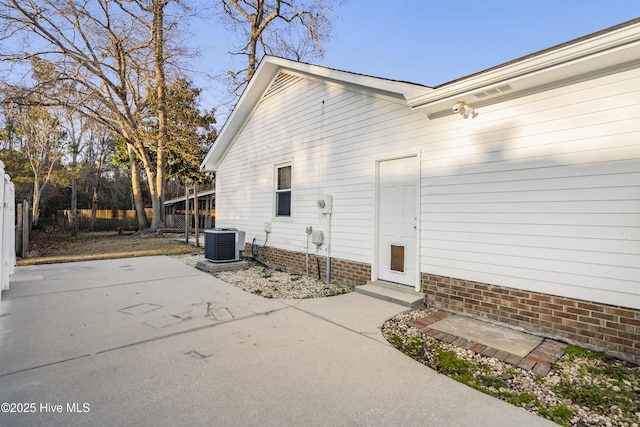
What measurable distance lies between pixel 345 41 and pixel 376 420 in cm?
1532

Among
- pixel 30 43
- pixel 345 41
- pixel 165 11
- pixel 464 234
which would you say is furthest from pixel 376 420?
pixel 165 11

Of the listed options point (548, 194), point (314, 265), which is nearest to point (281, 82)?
point (314, 265)

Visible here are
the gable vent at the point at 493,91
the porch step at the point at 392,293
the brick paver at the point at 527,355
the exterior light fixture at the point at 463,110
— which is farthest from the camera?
the porch step at the point at 392,293

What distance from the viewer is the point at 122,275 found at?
6.57 meters

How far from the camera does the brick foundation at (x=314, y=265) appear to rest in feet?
18.2

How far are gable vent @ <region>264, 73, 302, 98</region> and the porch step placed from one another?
4.93m

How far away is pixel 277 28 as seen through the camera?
16047 millimetres

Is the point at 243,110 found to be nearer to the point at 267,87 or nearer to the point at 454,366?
the point at 267,87

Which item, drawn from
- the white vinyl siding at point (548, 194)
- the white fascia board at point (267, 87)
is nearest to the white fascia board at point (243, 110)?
the white fascia board at point (267, 87)

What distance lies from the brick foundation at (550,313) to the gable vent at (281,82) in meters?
5.49

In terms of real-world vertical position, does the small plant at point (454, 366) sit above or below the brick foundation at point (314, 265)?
below

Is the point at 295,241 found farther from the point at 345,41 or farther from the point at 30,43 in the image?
the point at 30,43

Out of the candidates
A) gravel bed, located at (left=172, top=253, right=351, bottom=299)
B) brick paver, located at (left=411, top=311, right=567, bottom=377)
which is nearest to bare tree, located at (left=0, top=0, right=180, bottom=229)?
gravel bed, located at (left=172, top=253, right=351, bottom=299)

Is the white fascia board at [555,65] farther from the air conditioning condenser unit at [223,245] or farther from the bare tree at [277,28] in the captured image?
the bare tree at [277,28]
